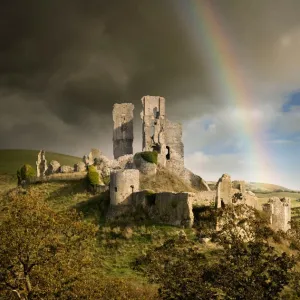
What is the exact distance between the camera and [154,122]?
76.9m

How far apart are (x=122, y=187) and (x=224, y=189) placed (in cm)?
954

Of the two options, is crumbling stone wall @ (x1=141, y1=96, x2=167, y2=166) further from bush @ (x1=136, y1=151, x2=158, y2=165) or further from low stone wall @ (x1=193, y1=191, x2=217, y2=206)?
low stone wall @ (x1=193, y1=191, x2=217, y2=206)

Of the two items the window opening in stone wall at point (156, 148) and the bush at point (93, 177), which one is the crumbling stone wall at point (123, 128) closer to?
the window opening in stone wall at point (156, 148)

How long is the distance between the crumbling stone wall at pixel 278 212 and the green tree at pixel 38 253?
26.3 meters

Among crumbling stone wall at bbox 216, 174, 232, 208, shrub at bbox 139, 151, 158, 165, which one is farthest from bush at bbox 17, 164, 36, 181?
crumbling stone wall at bbox 216, 174, 232, 208

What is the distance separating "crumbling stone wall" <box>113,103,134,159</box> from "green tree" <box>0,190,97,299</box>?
2255 inches

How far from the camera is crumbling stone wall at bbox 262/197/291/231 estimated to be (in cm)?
4509

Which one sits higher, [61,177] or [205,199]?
[61,177]

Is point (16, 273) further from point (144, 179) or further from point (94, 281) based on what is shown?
point (144, 179)

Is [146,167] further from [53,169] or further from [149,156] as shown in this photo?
[53,169]

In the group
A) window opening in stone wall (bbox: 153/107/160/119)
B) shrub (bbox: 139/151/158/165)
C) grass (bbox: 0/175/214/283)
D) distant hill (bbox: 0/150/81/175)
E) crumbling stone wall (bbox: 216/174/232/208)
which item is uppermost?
window opening in stone wall (bbox: 153/107/160/119)

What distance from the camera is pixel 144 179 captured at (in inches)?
2250

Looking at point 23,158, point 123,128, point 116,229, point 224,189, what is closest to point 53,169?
point 123,128

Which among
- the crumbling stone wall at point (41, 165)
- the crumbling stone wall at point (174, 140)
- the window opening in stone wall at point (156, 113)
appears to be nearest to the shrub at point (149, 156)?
the crumbling stone wall at point (174, 140)
